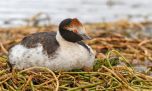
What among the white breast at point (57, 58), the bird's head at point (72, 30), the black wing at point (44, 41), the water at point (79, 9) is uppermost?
the bird's head at point (72, 30)

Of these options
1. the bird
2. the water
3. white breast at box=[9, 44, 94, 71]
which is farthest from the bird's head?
the water

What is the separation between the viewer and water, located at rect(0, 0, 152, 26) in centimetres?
1781

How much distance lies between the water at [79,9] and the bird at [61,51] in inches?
340

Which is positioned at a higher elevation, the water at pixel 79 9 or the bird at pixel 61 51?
the bird at pixel 61 51

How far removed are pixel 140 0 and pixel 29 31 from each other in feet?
29.7

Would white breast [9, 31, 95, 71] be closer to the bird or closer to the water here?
the bird

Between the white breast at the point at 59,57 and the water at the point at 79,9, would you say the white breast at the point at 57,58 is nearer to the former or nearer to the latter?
the white breast at the point at 59,57

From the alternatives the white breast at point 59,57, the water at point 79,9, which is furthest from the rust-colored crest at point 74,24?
the water at point 79,9

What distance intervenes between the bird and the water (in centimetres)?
862

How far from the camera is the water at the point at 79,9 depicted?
17.8 m

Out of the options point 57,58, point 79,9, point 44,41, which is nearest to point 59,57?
point 57,58

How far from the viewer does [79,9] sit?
64.6 feet

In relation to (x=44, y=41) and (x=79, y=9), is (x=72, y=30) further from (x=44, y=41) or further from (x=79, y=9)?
(x=79, y=9)

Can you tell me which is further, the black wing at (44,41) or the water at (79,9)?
the water at (79,9)
